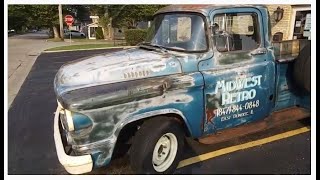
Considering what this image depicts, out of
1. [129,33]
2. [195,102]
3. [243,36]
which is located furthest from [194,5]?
[129,33]

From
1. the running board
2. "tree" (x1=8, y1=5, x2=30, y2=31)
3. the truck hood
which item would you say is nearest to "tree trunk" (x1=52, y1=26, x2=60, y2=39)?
"tree" (x1=8, y1=5, x2=30, y2=31)

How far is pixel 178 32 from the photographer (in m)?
3.86

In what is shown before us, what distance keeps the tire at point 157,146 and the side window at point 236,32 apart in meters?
1.08

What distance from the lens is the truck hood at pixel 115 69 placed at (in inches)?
127

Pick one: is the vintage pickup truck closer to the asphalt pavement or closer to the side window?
the side window

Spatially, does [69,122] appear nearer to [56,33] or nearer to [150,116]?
[150,116]

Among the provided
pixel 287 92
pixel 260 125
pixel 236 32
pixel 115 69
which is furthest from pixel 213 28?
pixel 287 92

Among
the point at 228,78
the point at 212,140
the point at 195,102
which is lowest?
the point at 212,140

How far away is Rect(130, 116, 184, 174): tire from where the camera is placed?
3225 mm

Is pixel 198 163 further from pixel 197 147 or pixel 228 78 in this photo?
pixel 228 78

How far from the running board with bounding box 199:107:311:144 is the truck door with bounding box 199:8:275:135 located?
0.07 m

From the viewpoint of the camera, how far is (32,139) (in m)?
4.59

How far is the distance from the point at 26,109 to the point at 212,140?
12.8 feet
